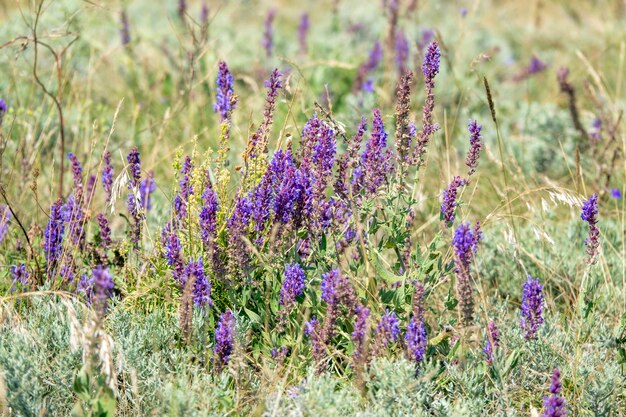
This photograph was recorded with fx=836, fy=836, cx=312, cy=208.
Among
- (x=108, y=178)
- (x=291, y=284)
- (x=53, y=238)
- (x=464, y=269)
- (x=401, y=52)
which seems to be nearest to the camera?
(x=464, y=269)

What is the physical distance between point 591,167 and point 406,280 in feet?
8.53

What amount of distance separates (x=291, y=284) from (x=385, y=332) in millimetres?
331

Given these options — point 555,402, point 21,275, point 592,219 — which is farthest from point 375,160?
point 21,275

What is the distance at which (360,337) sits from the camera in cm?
248

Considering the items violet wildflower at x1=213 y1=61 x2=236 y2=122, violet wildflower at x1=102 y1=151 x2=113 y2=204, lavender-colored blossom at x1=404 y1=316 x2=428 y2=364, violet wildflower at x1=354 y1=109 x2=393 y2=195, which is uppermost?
violet wildflower at x1=213 y1=61 x2=236 y2=122

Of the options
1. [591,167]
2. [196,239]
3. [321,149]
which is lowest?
[591,167]

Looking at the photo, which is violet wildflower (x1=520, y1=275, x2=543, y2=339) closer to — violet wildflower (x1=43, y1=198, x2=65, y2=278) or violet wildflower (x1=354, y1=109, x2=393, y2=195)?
violet wildflower (x1=354, y1=109, x2=393, y2=195)

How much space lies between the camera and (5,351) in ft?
8.16

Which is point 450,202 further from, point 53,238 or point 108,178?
point 53,238

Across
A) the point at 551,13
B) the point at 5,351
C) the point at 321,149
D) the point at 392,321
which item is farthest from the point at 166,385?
the point at 551,13

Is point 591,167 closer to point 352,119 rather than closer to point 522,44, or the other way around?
point 352,119

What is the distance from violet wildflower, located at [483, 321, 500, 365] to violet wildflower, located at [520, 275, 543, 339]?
10 cm

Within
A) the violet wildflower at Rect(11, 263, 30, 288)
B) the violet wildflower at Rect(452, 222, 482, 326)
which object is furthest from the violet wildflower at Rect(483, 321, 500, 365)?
the violet wildflower at Rect(11, 263, 30, 288)

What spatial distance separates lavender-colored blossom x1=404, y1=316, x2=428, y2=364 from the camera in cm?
247
